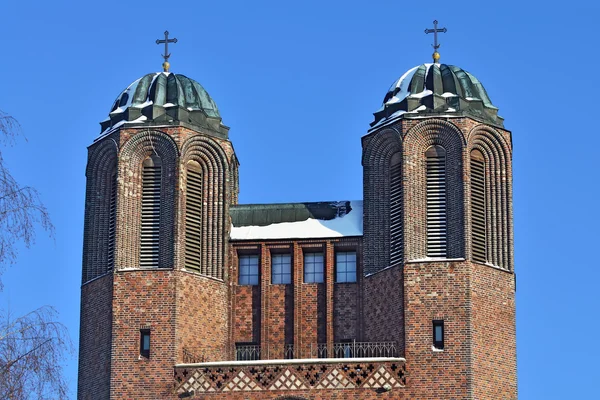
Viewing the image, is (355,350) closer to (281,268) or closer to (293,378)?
(293,378)

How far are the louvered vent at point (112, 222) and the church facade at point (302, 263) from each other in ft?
0.22

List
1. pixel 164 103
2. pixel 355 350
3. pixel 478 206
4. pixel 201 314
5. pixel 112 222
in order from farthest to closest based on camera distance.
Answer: pixel 164 103 < pixel 112 222 < pixel 478 206 < pixel 201 314 < pixel 355 350

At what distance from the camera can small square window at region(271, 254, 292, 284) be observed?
177 ft

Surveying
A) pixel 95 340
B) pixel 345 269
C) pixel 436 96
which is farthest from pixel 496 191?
pixel 95 340

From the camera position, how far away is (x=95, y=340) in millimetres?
51875

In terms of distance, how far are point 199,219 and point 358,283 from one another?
538 cm

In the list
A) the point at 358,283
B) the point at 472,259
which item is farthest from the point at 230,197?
the point at 472,259

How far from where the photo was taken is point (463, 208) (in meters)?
51.8

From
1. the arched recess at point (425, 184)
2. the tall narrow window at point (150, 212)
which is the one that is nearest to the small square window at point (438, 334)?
the arched recess at point (425, 184)

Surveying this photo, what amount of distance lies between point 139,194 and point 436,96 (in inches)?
384

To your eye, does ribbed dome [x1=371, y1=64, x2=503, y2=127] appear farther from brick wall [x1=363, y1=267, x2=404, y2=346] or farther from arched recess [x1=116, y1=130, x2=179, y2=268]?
arched recess [x1=116, y1=130, x2=179, y2=268]

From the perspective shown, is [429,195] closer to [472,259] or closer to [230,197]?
[472,259]

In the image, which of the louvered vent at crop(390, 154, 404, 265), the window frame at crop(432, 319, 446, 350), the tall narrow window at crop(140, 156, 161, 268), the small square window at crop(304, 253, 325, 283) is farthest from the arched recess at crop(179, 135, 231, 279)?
the window frame at crop(432, 319, 446, 350)

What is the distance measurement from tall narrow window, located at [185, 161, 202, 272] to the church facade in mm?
63
